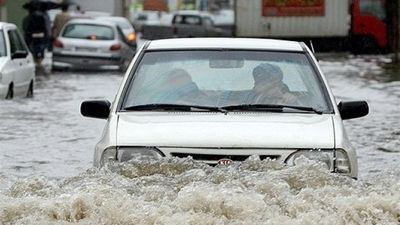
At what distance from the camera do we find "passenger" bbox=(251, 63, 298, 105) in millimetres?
8539

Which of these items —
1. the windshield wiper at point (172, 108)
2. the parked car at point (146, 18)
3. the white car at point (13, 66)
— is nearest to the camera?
the windshield wiper at point (172, 108)

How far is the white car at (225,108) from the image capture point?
7648 millimetres

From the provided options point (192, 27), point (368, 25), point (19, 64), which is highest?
point (19, 64)

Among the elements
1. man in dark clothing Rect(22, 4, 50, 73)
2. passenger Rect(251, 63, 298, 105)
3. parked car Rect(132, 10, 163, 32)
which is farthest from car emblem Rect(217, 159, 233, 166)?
parked car Rect(132, 10, 163, 32)

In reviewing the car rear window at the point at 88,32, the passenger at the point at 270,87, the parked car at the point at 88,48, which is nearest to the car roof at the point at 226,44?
the passenger at the point at 270,87

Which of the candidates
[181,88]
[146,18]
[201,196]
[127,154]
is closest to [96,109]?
[181,88]

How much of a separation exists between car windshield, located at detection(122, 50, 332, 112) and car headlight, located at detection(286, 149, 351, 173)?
0.78 metres

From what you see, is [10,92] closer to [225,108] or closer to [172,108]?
[172,108]

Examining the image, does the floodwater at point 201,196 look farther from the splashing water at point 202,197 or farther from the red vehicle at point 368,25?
the red vehicle at point 368,25

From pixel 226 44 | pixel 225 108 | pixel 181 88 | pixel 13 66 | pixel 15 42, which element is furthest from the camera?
pixel 15 42

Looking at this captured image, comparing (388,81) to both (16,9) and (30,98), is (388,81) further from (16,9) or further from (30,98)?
(16,9)

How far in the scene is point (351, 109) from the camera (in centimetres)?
880

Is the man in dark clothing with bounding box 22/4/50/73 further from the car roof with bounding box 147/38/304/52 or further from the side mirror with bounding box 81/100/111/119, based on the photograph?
the side mirror with bounding box 81/100/111/119

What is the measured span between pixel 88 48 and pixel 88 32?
84 cm
